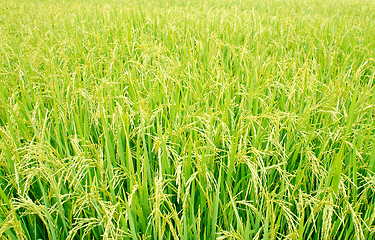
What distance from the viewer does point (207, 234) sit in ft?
3.74

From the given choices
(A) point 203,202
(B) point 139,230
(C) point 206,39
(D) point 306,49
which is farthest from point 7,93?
(D) point 306,49

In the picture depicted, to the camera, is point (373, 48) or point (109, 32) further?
point (109, 32)

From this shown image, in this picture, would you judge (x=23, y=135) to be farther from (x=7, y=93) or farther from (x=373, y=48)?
(x=373, y=48)

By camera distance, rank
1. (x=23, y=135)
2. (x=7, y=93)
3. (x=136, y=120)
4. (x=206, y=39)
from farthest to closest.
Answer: (x=206, y=39) < (x=7, y=93) < (x=136, y=120) < (x=23, y=135)

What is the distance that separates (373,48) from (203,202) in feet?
10.3

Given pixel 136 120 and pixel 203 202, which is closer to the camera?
pixel 203 202

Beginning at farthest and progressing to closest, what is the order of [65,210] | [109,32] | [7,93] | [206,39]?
1. [109,32]
2. [206,39]
3. [7,93]
4. [65,210]

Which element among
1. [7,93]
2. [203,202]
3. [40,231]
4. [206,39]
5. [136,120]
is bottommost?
[40,231]

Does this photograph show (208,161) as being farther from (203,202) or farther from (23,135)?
(23,135)

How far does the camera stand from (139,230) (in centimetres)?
117

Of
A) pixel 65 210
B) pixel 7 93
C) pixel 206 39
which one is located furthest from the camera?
pixel 206 39

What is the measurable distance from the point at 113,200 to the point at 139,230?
19 cm

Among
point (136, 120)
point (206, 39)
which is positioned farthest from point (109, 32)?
point (136, 120)

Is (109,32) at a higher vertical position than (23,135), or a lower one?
higher
